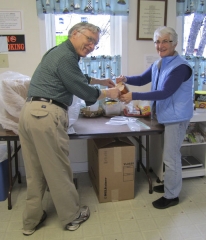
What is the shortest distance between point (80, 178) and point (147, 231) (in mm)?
1060

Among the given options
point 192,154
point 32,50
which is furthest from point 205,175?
point 32,50

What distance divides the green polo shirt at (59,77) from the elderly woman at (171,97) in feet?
1.66

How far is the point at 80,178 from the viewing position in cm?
274

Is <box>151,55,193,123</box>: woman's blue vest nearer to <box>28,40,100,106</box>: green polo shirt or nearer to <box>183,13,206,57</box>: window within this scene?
<box>28,40,100,106</box>: green polo shirt

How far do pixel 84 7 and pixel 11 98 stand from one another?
1.20 meters

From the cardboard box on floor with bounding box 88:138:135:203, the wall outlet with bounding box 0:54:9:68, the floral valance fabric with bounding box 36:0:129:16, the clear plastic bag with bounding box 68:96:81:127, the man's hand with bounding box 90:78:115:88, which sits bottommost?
the cardboard box on floor with bounding box 88:138:135:203

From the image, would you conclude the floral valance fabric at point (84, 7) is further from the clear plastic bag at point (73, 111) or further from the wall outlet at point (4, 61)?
the clear plastic bag at point (73, 111)

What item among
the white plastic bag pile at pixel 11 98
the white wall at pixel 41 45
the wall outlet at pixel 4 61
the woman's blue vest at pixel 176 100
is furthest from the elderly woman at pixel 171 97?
the wall outlet at pixel 4 61

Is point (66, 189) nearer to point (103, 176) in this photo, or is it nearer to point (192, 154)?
point (103, 176)

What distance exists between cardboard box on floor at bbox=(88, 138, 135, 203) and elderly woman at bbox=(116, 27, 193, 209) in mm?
310

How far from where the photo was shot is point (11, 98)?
6.52 feet

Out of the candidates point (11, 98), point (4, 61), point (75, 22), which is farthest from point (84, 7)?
point (11, 98)

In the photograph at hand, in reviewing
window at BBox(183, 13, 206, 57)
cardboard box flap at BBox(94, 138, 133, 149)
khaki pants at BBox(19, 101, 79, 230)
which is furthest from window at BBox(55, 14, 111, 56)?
khaki pants at BBox(19, 101, 79, 230)

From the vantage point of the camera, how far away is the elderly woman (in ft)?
6.21
